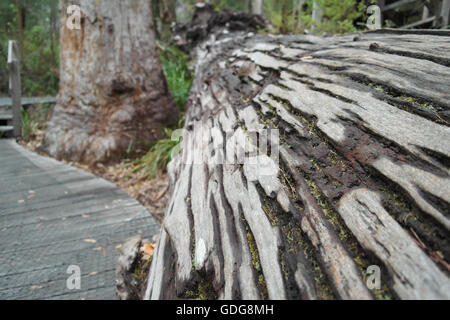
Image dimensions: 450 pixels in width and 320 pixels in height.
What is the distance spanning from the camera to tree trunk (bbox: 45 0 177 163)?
3.92 metres

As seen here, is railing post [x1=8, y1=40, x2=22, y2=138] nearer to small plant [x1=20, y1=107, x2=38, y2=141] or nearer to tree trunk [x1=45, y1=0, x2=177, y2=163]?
small plant [x1=20, y1=107, x2=38, y2=141]

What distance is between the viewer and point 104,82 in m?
3.98

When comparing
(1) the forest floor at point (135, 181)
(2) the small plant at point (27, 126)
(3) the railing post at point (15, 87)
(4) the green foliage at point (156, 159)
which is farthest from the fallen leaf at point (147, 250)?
(3) the railing post at point (15, 87)

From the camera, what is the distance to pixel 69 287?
173 cm

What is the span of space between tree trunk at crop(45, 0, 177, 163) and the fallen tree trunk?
8.38 feet

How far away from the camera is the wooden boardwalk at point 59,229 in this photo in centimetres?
175

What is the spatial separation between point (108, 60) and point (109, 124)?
83cm

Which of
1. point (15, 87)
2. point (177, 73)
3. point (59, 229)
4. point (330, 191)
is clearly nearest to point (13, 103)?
point (15, 87)

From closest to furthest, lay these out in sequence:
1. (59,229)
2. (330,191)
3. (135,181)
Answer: (330,191) < (59,229) < (135,181)

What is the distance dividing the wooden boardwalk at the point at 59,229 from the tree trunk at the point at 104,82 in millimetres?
676

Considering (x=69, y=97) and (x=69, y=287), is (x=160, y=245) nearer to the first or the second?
(x=69, y=287)

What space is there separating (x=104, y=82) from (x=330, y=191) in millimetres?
3701
